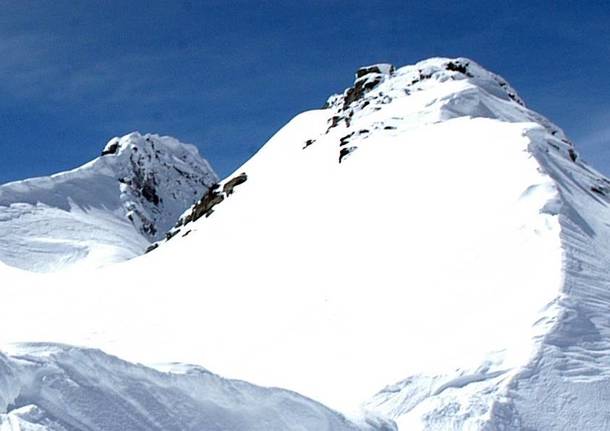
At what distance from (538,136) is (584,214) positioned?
507cm

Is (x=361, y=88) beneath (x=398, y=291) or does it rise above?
above

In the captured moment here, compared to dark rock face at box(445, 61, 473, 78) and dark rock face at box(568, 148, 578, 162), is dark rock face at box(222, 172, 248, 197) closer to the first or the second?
dark rock face at box(445, 61, 473, 78)

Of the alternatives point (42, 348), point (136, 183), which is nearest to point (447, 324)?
point (42, 348)

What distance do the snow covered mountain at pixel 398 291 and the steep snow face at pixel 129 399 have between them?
65 millimetres

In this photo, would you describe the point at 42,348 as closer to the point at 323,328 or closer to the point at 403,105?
the point at 323,328

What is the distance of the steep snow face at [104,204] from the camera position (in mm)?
42000

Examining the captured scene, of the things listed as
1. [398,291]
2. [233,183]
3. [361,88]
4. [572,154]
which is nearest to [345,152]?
[572,154]

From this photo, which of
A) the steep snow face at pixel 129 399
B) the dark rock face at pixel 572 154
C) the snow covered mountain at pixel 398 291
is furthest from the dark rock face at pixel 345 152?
the steep snow face at pixel 129 399

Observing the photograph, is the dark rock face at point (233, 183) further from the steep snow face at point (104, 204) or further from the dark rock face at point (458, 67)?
the steep snow face at point (104, 204)

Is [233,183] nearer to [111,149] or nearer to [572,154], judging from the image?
[572,154]

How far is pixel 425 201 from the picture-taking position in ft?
57.0

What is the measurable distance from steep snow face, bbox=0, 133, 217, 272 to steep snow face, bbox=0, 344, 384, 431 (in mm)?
29794

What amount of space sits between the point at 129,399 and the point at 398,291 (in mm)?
6286

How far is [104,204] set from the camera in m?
56.6
